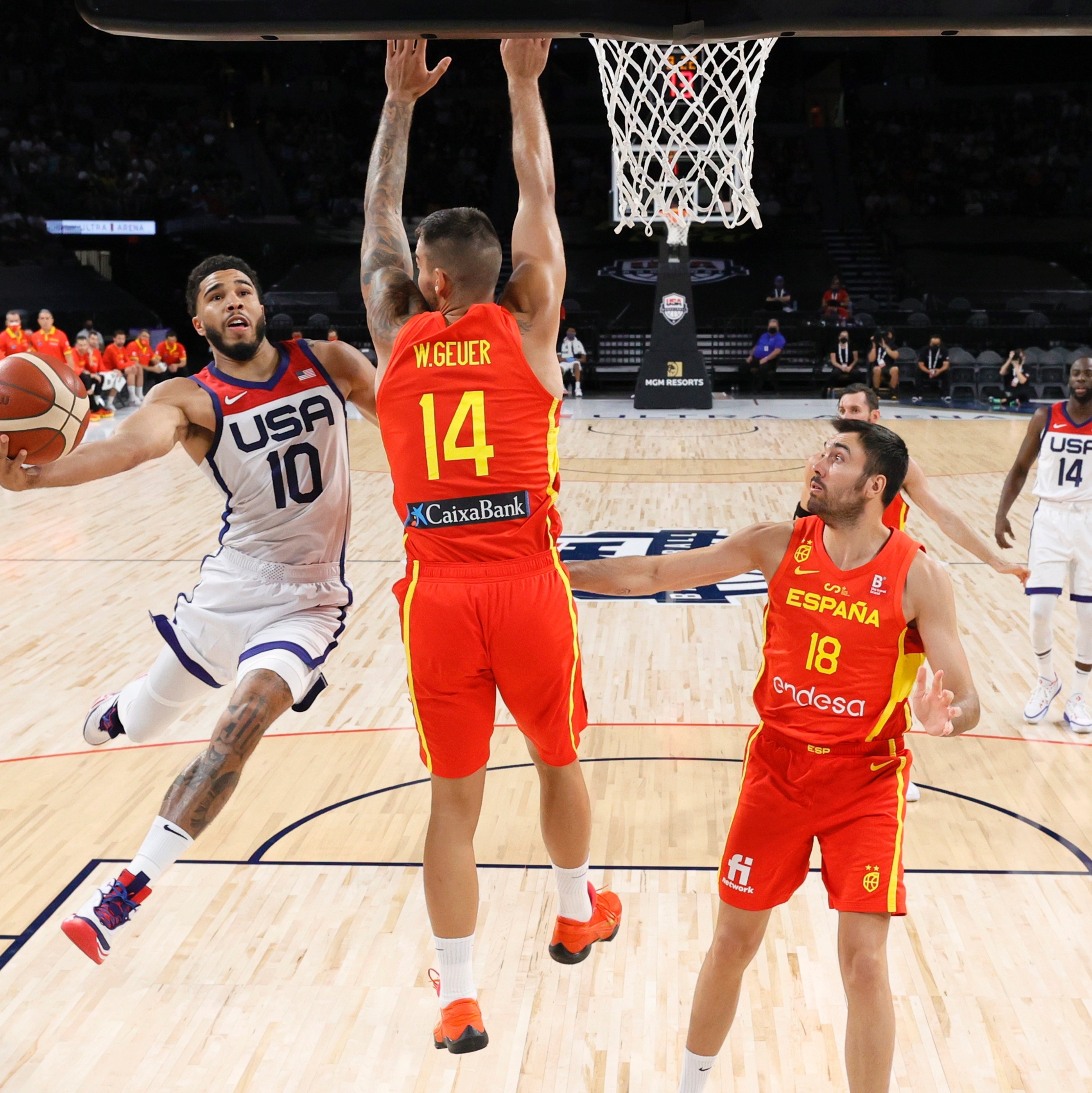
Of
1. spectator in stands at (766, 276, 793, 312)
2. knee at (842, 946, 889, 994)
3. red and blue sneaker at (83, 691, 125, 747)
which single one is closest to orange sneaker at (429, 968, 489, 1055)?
knee at (842, 946, 889, 994)

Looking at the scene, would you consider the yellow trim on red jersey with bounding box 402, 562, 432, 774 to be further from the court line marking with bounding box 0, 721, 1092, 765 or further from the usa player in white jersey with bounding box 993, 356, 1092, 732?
the usa player in white jersey with bounding box 993, 356, 1092, 732

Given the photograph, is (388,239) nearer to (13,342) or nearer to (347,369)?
(347,369)

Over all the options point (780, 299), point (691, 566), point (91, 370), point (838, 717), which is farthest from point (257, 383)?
point (780, 299)

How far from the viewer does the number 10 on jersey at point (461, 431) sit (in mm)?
3084

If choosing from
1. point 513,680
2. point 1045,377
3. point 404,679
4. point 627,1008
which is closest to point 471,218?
point 513,680

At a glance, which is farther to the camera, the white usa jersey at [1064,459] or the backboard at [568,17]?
the white usa jersey at [1064,459]

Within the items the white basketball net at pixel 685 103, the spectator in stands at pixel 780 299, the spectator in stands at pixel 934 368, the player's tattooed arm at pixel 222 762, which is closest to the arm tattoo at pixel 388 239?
the player's tattooed arm at pixel 222 762

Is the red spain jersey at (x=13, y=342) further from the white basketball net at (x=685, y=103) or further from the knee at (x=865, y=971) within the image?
the knee at (x=865, y=971)

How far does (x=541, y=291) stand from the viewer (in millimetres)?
3164

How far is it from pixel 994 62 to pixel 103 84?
Result: 19.2 metres

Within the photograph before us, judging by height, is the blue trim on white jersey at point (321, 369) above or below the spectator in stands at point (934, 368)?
above

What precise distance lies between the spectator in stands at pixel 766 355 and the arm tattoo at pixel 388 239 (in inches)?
731

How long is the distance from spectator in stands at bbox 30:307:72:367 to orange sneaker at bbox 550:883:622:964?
1383 cm

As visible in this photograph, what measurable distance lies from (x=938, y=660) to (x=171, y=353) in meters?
19.2
